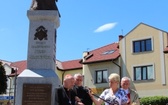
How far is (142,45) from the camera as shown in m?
31.0

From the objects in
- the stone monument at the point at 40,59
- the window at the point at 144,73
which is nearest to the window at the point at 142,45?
the window at the point at 144,73

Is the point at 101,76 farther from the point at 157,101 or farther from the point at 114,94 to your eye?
the point at 114,94

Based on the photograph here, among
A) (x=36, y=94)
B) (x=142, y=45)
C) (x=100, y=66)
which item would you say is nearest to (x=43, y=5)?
(x=36, y=94)

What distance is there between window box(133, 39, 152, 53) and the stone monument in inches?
845

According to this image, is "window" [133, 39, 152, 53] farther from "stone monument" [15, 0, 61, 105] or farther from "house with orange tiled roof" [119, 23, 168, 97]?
"stone monument" [15, 0, 61, 105]

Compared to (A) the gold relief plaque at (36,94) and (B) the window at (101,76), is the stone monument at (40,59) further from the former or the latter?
(B) the window at (101,76)

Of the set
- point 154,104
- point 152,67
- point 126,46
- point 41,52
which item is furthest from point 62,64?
point 41,52

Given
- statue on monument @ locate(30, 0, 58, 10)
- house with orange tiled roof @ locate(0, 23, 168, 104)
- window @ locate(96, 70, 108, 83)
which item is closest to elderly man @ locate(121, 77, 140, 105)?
statue on monument @ locate(30, 0, 58, 10)

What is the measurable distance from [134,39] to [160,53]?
9.86 feet

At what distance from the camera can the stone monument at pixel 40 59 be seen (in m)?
8.52

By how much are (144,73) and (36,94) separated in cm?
2239

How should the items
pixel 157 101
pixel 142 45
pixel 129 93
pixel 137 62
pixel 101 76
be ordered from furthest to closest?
pixel 101 76 < pixel 142 45 < pixel 137 62 < pixel 157 101 < pixel 129 93

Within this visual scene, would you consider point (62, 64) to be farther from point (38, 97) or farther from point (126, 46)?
point (38, 97)

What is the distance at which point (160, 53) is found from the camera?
29500mm
